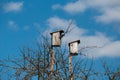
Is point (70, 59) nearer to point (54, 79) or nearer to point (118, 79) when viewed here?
point (54, 79)

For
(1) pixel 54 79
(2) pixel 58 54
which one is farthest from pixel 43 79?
(2) pixel 58 54

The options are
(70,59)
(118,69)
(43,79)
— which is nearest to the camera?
(43,79)

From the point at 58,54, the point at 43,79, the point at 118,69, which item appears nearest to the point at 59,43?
the point at 58,54

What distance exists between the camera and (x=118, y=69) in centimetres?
1753

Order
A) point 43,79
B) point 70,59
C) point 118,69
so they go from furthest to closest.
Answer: point 118,69
point 70,59
point 43,79

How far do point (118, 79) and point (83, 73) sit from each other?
Result: 603 cm

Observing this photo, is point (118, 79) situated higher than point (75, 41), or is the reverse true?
point (75, 41)

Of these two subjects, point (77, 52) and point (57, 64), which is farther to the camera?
point (77, 52)

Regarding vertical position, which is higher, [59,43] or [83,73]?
[59,43]

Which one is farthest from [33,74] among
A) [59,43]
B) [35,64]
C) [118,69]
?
[118,69]

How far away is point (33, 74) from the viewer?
11805 mm

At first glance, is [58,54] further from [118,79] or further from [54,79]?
[118,79]

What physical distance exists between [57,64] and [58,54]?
48cm

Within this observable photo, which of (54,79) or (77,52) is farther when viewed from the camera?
(77,52)
